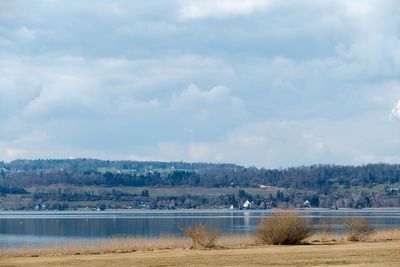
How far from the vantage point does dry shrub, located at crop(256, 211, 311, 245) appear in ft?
155

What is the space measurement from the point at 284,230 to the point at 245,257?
10.4 metres

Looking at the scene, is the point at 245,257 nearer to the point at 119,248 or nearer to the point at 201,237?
the point at 201,237

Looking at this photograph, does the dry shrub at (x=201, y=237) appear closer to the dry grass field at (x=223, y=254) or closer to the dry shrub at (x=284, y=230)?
the dry grass field at (x=223, y=254)

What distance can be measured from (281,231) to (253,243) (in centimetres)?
166

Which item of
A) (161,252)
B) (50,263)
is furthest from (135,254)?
(50,263)

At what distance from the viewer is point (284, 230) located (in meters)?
47.1

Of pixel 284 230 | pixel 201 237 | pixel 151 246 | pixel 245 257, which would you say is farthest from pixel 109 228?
pixel 245 257

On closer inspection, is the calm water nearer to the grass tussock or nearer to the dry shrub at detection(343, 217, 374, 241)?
the dry shrub at detection(343, 217, 374, 241)

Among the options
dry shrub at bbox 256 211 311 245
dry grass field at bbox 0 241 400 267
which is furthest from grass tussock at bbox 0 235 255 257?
dry grass field at bbox 0 241 400 267

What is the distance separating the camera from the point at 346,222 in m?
51.9

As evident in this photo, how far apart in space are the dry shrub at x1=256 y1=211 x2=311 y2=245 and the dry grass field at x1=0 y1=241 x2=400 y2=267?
2899 millimetres

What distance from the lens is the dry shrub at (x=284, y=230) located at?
47094mm

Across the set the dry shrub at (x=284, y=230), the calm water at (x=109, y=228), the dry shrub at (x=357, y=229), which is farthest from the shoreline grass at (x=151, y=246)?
the calm water at (x=109, y=228)

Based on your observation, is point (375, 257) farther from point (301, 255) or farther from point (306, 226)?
point (306, 226)
